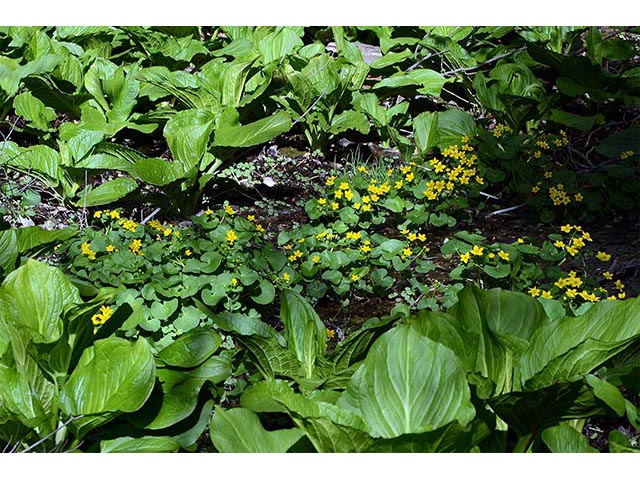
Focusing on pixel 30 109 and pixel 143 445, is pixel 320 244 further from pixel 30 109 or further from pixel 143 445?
pixel 30 109

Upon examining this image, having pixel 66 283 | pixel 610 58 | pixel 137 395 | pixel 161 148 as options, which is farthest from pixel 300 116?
pixel 137 395

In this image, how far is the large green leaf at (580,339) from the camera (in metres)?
2.40

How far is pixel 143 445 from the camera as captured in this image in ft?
8.17

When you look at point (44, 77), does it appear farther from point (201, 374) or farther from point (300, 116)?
point (201, 374)

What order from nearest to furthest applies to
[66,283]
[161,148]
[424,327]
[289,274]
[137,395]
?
1. [137,395]
2. [424,327]
3. [66,283]
4. [289,274]
5. [161,148]

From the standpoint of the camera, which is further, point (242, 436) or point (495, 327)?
point (495, 327)

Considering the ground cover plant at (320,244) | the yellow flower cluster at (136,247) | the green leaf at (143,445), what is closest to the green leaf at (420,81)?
the ground cover plant at (320,244)

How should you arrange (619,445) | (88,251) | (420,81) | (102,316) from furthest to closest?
1. (420,81)
2. (88,251)
3. (102,316)
4. (619,445)

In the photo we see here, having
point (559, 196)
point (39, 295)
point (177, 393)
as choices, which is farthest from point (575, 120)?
point (39, 295)

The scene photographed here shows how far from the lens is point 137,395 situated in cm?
245

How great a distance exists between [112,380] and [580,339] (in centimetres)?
145

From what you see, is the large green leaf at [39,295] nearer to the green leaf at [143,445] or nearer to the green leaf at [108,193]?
the green leaf at [143,445]

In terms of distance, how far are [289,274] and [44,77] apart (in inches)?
91.8

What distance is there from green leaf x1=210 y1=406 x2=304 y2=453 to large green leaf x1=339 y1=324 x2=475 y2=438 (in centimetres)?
26
